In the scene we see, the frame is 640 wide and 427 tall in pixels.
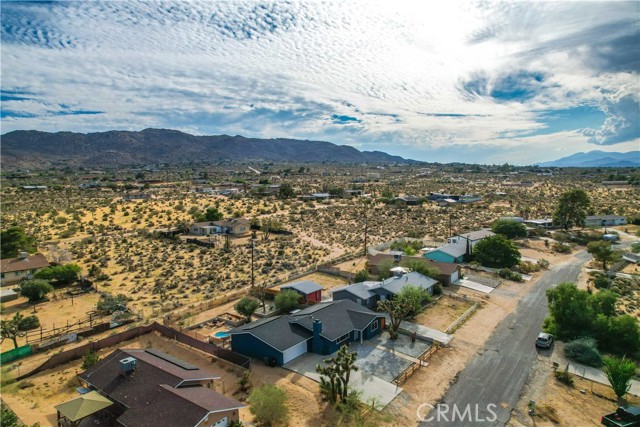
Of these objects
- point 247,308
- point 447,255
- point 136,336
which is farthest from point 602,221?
point 136,336

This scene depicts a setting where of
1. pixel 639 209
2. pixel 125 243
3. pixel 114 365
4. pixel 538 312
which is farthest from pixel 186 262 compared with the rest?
pixel 639 209

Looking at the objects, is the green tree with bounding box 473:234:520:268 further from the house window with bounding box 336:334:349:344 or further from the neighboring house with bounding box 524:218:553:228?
the neighboring house with bounding box 524:218:553:228

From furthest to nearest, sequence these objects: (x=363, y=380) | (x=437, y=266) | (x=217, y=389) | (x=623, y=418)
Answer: (x=437, y=266)
(x=363, y=380)
(x=217, y=389)
(x=623, y=418)

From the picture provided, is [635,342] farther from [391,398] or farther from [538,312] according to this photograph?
[391,398]

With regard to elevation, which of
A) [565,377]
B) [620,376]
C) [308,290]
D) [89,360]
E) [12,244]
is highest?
[12,244]

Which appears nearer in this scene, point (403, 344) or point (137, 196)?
point (403, 344)

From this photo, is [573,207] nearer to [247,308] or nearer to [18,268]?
[247,308]
